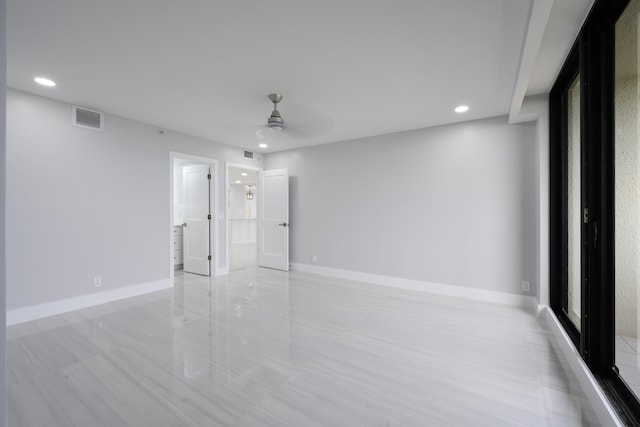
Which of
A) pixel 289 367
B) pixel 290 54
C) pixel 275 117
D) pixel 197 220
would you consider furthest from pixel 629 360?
pixel 197 220

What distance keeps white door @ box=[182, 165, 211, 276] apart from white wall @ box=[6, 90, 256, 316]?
86cm

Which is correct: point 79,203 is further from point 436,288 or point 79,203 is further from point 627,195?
point 627,195

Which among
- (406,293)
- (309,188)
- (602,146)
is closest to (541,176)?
Result: (602,146)

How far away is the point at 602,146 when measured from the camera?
70.6 inches

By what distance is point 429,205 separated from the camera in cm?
429

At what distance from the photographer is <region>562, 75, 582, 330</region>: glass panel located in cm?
266

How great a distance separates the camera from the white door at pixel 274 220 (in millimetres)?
5727

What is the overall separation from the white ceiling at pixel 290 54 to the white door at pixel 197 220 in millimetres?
1807

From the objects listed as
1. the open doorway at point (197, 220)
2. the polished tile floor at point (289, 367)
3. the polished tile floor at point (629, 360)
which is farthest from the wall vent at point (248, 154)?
the polished tile floor at point (629, 360)

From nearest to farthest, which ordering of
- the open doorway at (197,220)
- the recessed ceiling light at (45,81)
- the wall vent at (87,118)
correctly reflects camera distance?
the recessed ceiling light at (45,81) < the wall vent at (87,118) < the open doorway at (197,220)

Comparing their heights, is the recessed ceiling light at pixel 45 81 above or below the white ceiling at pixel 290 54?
above

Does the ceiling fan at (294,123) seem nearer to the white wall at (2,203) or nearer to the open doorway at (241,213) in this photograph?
the white wall at (2,203)

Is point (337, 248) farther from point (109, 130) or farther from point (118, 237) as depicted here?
point (109, 130)

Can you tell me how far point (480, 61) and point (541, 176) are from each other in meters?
1.70
